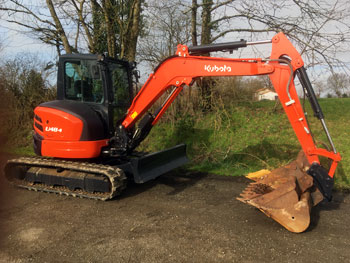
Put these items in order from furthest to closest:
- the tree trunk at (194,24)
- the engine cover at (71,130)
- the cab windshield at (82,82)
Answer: the tree trunk at (194,24) < the cab windshield at (82,82) < the engine cover at (71,130)

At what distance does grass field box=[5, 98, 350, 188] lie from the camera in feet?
24.5

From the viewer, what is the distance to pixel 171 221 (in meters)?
4.22

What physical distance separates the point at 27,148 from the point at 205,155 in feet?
21.9

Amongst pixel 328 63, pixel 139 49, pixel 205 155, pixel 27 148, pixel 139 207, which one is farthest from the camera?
pixel 139 49

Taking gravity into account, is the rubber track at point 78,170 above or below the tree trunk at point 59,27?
below

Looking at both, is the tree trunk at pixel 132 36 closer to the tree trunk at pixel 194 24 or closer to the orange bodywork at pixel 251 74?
the tree trunk at pixel 194 24

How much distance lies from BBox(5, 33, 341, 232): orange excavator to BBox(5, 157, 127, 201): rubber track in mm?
17

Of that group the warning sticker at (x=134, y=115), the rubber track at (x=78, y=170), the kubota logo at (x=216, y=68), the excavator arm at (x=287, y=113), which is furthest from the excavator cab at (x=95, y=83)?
the kubota logo at (x=216, y=68)

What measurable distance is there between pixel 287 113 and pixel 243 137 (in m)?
4.91

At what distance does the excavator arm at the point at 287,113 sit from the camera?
374 centimetres

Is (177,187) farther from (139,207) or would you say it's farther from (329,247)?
(329,247)

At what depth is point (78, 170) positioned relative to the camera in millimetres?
5293

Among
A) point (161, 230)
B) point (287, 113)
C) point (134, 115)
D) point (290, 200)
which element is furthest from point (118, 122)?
point (290, 200)

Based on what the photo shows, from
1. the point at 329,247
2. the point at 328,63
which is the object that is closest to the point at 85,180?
the point at 329,247
